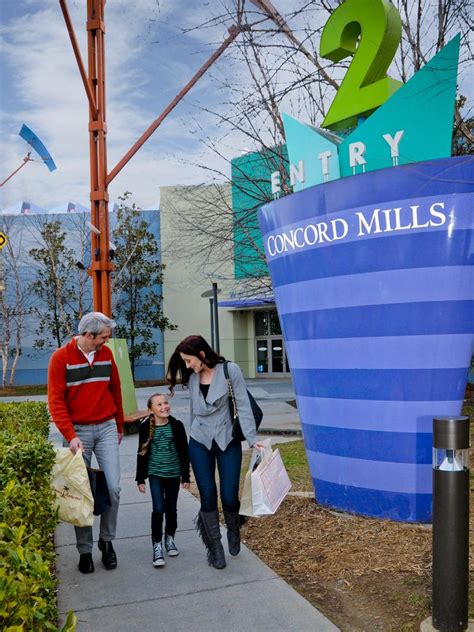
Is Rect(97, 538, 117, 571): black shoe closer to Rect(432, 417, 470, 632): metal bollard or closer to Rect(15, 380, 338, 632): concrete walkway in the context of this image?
Rect(15, 380, 338, 632): concrete walkway

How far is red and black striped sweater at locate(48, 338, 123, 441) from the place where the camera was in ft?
14.2

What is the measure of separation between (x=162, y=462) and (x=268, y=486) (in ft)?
2.63

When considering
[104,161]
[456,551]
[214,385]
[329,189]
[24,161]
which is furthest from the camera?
[24,161]

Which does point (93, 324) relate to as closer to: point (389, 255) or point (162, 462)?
point (162, 462)

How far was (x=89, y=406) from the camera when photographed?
14.6 feet

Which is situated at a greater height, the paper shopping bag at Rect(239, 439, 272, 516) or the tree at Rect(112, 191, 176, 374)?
the tree at Rect(112, 191, 176, 374)

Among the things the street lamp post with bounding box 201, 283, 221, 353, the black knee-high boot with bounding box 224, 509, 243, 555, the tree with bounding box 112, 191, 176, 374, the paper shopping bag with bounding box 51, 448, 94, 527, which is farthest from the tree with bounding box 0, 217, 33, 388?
the paper shopping bag with bounding box 51, 448, 94, 527

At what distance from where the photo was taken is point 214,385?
4371 mm

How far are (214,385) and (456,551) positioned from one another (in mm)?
1840

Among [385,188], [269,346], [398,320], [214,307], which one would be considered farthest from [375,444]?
[269,346]

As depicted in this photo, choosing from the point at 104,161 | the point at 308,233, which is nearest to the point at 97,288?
the point at 104,161

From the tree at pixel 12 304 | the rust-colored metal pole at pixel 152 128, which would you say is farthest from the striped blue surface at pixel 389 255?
the tree at pixel 12 304

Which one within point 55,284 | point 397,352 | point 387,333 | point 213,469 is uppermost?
point 55,284

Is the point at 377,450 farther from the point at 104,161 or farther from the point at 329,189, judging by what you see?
the point at 104,161
